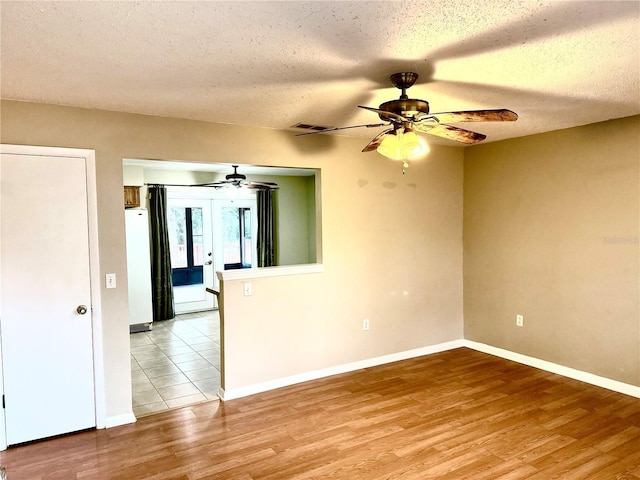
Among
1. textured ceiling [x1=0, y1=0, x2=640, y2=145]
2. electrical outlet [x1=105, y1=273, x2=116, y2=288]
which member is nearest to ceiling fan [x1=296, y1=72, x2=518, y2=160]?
textured ceiling [x1=0, y1=0, x2=640, y2=145]

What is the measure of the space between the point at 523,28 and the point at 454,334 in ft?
13.1

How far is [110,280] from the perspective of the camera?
333 cm

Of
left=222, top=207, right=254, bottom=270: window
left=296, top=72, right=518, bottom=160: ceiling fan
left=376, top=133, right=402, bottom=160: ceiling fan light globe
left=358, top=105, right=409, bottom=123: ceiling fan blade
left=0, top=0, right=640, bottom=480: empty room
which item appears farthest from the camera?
left=222, top=207, right=254, bottom=270: window

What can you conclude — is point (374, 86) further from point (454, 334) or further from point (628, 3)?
point (454, 334)

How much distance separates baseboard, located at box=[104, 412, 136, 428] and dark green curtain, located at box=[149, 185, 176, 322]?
3.64 m

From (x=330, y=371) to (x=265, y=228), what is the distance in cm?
408

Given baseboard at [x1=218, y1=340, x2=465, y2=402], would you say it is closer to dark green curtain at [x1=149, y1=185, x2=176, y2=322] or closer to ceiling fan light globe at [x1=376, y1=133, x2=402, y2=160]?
ceiling fan light globe at [x1=376, y1=133, x2=402, y2=160]

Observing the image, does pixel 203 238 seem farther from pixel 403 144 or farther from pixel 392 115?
pixel 392 115

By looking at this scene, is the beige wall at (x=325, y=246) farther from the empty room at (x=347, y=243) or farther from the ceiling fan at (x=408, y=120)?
the ceiling fan at (x=408, y=120)

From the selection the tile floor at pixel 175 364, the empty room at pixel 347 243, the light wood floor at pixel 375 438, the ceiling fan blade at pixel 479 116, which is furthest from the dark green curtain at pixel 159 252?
the ceiling fan blade at pixel 479 116

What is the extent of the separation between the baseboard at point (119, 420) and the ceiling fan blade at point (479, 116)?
315 cm

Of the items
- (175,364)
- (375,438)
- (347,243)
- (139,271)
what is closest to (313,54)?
(347,243)

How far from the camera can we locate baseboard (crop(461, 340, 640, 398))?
3.83 metres

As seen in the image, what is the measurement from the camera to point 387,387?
13.3ft
